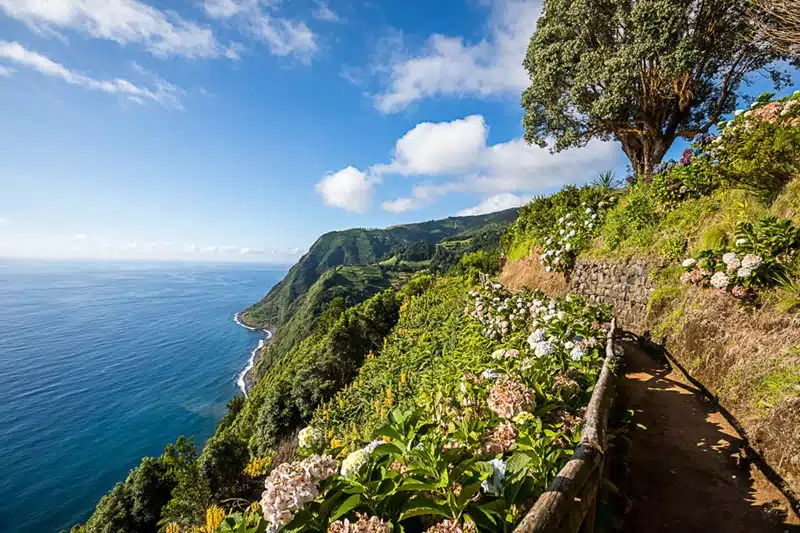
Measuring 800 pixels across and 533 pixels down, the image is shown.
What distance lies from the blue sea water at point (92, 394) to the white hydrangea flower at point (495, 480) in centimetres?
4996

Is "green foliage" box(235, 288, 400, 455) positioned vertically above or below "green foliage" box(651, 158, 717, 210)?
below

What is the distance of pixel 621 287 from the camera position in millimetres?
7949

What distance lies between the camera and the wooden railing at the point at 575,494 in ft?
4.99

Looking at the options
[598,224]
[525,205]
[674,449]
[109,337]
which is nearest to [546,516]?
[674,449]

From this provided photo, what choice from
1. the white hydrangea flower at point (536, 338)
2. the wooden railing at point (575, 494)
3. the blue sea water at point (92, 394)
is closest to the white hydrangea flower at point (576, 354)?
the white hydrangea flower at point (536, 338)

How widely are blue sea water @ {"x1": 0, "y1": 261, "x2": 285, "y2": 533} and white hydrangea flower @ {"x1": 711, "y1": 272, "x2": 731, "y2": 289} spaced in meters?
51.5

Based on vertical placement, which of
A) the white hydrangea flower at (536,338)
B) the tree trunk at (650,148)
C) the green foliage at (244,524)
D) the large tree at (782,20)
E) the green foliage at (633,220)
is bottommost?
the green foliage at (244,524)

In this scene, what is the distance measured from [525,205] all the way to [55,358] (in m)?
104

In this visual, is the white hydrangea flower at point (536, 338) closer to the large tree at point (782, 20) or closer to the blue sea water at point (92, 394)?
the large tree at point (782, 20)

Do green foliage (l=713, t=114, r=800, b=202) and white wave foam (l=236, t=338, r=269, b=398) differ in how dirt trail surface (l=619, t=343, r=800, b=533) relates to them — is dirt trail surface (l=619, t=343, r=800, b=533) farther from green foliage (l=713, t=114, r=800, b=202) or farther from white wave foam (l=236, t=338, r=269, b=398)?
white wave foam (l=236, t=338, r=269, b=398)

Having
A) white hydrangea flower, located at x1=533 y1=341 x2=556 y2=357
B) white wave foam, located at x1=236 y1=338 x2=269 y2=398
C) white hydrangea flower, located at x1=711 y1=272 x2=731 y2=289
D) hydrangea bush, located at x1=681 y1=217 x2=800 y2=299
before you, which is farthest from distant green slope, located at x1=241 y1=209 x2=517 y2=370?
white hydrangea flower, located at x1=533 y1=341 x2=556 y2=357

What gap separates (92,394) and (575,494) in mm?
84101

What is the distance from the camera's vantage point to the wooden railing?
4.99 ft

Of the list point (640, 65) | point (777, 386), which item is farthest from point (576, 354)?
point (640, 65)
